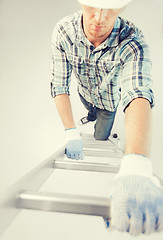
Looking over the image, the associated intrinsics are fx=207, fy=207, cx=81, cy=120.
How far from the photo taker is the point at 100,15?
0.81 meters

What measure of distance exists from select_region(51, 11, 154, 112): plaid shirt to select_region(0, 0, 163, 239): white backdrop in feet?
4.42

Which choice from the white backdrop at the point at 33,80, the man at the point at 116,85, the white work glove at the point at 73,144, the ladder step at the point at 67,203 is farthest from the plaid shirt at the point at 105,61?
the white backdrop at the point at 33,80

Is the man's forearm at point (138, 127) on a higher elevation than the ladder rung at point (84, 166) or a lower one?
higher

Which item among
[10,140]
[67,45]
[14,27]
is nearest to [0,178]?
[10,140]

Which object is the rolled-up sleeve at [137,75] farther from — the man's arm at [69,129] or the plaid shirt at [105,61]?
the man's arm at [69,129]

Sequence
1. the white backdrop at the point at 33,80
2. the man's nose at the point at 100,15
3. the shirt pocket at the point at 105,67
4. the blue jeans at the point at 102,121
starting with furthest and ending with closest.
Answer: the white backdrop at the point at 33,80 → the blue jeans at the point at 102,121 → the shirt pocket at the point at 105,67 → the man's nose at the point at 100,15

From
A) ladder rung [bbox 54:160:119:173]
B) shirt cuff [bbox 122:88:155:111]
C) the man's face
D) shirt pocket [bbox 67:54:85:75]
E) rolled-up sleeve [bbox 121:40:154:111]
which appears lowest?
ladder rung [bbox 54:160:119:173]

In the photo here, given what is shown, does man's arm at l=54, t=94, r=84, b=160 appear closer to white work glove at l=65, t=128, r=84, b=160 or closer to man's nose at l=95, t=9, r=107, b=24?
white work glove at l=65, t=128, r=84, b=160

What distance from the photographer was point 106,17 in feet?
2.68

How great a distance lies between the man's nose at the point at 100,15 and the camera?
2.62ft

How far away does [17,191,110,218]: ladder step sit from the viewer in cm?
41

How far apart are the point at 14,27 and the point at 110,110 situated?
5.99ft
